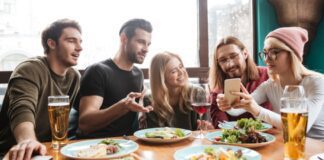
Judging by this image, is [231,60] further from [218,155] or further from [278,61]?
[218,155]

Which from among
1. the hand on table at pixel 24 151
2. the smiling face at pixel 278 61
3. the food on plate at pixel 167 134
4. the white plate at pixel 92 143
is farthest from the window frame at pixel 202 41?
the hand on table at pixel 24 151

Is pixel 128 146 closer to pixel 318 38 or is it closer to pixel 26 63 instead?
pixel 26 63

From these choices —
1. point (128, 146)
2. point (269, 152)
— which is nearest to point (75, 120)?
point (128, 146)

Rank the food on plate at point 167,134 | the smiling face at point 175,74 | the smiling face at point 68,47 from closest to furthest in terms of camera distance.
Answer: the food on plate at point 167,134, the smiling face at point 68,47, the smiling face at point 175,74

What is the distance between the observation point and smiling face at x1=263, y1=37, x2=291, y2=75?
2117 millimetres

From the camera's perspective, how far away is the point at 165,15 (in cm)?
364

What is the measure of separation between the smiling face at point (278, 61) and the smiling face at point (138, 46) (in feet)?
3.26

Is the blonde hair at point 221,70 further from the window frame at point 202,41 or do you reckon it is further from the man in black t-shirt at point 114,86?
the window frame at point 202,41

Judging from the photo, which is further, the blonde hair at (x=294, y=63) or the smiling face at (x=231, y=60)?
the smiling face at (x=231, y=60)

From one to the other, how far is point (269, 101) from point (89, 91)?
1.35 meters

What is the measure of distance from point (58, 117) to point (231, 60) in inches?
59.0

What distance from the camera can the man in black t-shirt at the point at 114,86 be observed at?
7.48 ft

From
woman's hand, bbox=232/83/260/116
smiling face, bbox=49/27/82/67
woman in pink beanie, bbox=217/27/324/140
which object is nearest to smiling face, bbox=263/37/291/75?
woman in pink beanie, bbox=217/27/324/140

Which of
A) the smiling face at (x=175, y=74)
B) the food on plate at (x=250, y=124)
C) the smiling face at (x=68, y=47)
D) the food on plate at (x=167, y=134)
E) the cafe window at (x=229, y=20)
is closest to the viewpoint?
the food on plate at (x=167, y=134)
